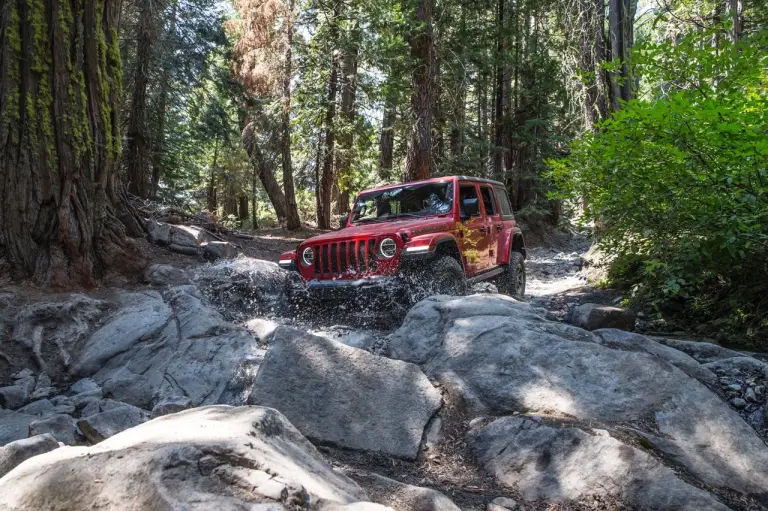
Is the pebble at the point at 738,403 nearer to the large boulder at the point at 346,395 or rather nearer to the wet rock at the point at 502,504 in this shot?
the wet rock at the point at 502,504

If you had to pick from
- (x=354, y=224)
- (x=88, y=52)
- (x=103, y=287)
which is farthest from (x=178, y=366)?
(x=88, y=52)

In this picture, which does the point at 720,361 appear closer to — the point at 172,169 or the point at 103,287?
the point at 103,287

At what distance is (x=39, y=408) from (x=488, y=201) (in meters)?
6.38

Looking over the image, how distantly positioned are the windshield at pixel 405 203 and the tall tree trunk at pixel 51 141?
3.59 m

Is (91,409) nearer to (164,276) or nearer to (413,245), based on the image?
(164,276)

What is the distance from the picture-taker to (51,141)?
6.26 m

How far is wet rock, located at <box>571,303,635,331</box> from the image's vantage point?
17.9ft

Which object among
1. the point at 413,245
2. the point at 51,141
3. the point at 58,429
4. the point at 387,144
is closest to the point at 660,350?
the point at 413,245

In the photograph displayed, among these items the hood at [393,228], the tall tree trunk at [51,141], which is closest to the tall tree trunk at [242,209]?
the tall tree trunk at [51,141]

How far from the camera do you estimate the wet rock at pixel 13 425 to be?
11.9 ft

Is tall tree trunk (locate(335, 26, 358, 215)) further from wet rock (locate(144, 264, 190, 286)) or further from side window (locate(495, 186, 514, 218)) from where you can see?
wet rock (locate(144, 264, 190, 286))

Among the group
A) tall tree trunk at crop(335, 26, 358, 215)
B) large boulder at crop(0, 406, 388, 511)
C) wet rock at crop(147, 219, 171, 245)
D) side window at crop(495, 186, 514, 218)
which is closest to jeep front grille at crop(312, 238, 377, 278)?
wet rock at crop(147, 219, 171, 245)

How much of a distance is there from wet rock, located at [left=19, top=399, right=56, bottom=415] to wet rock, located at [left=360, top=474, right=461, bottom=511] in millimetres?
3043

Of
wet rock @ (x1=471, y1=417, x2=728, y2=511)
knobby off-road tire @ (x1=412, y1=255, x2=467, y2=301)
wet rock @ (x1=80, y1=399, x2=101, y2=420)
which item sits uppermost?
knobby off-road tire @ (x1=412, y1=255, x2=467, y2=301)
